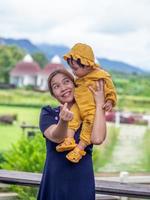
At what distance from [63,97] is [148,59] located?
12.3 ft

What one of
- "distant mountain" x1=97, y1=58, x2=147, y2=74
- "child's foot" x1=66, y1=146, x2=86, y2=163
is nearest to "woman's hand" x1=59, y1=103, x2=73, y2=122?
"child's foot" x1=66, y1=146, x2=86, y2=163

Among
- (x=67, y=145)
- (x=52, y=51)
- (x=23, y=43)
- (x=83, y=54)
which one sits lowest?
(x=67, y=145)

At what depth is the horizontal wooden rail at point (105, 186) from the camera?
5.24 ft

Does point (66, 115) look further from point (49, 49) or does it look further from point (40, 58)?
point (40, 58)

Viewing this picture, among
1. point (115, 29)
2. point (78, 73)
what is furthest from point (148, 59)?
point (78, 73)

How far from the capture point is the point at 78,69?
1.27m

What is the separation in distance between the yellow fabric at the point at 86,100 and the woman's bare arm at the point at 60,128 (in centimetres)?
4

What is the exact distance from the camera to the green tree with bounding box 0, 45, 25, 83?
5320 millimetres

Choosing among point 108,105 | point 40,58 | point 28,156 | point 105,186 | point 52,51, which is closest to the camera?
point 108,105

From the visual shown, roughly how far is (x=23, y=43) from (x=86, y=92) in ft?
14.2

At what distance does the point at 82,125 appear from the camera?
1.25m

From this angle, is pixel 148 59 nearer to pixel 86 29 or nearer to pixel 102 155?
pixel 86 29

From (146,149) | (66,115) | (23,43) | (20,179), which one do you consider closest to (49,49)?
(23,43)

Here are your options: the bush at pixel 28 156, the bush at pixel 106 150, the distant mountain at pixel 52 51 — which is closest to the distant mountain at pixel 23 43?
the distant mountain at pixel 52 51
